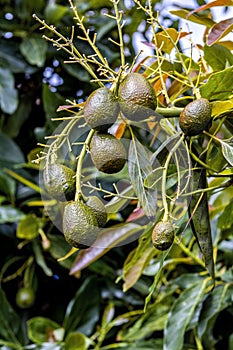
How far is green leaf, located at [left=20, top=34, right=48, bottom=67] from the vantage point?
1.10 m

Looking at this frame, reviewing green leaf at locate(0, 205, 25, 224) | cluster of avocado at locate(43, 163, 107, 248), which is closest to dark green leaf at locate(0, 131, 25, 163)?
green leaf at locate(0, 205, 25, 224)

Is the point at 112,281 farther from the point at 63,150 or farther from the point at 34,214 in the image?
the point at 63,150

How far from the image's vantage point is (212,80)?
44cm

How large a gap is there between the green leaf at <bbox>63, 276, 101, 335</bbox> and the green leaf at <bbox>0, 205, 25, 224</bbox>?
0.57 ft

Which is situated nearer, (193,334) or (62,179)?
(62,179)

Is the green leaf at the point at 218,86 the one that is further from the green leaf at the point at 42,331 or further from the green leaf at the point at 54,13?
the green leaf at the point at 54,13

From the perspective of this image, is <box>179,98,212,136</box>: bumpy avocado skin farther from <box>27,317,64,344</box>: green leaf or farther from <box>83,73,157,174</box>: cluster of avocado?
<box>27,317,64,344</box>: green leaf

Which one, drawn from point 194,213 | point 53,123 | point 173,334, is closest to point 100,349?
point 173,334

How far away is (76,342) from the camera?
913 mm

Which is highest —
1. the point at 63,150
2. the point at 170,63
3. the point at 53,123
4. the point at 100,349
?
the point at 170,63

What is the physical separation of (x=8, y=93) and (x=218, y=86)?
0.71 meters

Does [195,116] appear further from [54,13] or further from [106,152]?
[54,13]

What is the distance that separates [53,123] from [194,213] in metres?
0.55

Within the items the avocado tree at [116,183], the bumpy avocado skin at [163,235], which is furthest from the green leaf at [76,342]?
the bumpy avocado skin at [163,235]
